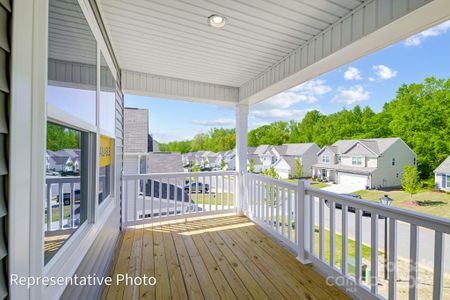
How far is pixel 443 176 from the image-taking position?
1408mm

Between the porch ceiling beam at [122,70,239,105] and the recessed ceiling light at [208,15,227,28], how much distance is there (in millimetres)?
1902

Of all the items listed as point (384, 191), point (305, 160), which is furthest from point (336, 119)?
point (384, 191)

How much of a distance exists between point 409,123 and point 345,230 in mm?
1072

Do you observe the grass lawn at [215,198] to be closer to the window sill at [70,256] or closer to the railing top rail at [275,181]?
the railing top rail at [275,181]

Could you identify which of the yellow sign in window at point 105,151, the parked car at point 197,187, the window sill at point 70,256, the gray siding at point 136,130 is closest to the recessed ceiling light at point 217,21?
the yellow sign in window at point 105,151

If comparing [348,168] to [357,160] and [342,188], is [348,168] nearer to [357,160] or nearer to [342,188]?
[357,160]

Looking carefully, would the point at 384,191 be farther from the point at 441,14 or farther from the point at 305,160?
the point at 441,14

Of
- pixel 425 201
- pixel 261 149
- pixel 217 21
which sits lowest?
pixel 425 201

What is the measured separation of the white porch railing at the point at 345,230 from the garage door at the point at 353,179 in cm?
14

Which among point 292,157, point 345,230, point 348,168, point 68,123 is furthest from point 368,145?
point 68,123

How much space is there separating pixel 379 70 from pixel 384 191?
3.83 ft

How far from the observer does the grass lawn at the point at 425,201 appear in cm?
141

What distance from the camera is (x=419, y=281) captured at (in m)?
1.51

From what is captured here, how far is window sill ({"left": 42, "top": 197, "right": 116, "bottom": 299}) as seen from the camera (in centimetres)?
107
